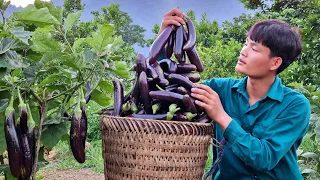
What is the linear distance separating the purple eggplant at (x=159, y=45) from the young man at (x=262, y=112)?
0.17ft

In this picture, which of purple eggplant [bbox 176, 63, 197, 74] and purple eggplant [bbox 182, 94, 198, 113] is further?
purple eggplant [bbox 176, 63, 197, 74]

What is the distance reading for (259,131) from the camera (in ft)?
5.19

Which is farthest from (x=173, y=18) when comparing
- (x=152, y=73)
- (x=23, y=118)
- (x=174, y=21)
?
(x=23, y=118)

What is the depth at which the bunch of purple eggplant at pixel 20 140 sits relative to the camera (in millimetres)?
1135

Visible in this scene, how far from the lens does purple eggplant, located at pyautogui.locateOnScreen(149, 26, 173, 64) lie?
1449mm

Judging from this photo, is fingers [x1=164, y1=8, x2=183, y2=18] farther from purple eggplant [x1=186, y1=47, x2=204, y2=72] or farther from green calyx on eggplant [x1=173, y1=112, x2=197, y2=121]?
green calyx on eggplant [x1=173, y1=112, x2=197, y2=121]

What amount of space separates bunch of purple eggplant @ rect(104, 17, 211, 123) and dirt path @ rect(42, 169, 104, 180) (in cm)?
241

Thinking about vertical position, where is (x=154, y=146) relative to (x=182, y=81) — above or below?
below

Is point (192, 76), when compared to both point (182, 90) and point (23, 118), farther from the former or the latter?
point (23, 118)

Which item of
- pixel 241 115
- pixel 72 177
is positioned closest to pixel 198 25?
pixel 72 177

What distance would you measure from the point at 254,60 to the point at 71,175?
2.58 meters

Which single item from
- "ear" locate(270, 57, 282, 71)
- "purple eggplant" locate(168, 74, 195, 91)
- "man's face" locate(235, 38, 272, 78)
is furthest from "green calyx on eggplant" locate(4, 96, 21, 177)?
"ear" locate(270, 57, 282, 71)

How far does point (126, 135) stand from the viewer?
4.20 feet

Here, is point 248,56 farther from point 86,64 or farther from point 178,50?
point 86,64
